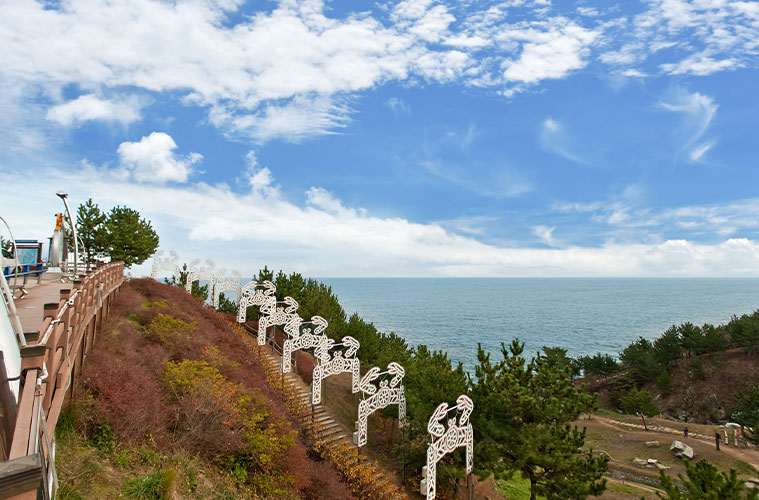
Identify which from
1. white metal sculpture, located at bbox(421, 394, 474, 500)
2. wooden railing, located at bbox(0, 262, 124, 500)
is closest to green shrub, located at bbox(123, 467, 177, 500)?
wooden railing, located at bbox(0, 262, 124, 500)

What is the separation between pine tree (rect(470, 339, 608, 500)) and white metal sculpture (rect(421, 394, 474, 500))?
2.11 ft

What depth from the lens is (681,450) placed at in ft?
111

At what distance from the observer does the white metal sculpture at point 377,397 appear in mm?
22969

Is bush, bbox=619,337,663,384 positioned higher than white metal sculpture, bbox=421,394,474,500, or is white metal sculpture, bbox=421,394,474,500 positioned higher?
white metal sculpture, bbox=421,394,474,500

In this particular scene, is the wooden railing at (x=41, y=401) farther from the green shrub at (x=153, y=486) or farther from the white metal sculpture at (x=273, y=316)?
the white metal sculpture at (x=273, y=316)

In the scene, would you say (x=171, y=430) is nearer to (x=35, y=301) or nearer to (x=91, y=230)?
(x=35, y=301)

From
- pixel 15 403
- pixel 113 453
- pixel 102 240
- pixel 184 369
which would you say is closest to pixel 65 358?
pixel 15 403

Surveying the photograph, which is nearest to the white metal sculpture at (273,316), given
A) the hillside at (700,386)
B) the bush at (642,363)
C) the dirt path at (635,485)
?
the dirt path at (635,485)

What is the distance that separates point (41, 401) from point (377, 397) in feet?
64.8

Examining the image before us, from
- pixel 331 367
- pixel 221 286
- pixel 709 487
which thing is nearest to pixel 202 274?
pixel 221 286

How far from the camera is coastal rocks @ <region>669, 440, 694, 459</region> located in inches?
1316

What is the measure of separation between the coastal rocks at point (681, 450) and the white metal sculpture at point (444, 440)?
26089 millimetres

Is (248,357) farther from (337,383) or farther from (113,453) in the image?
(113,453)

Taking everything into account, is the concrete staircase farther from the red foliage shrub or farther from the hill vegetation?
the hill vegetation
